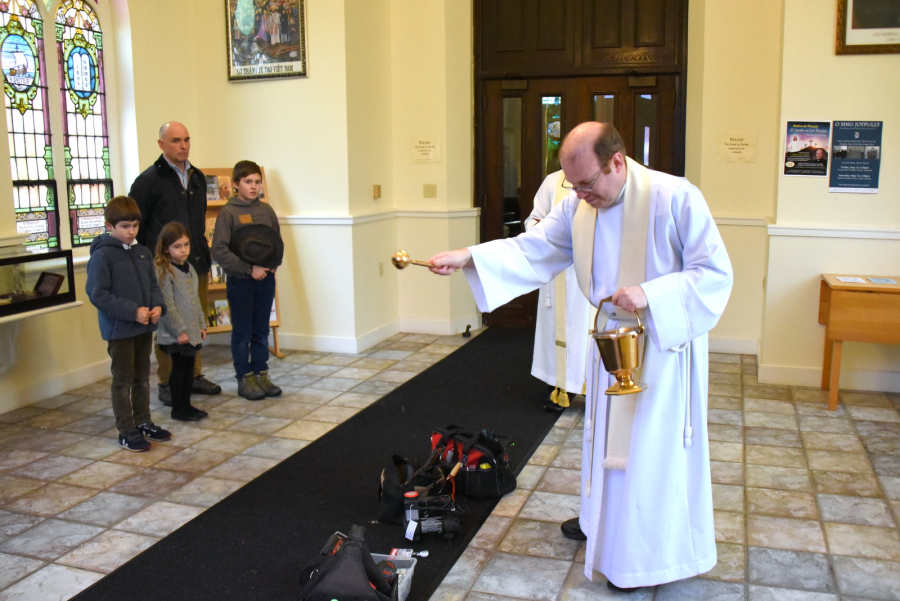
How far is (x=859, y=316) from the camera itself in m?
5.01

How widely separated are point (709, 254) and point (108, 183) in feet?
15.8

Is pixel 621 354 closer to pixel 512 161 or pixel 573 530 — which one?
pixel 573 530

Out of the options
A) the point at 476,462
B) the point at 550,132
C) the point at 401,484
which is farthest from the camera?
the point at 550,132

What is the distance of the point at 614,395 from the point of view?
285cm

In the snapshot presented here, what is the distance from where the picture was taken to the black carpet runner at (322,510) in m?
3.04

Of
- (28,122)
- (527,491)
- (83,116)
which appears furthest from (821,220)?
(28,122)

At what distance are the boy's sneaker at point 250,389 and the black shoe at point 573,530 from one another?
8.45 feet

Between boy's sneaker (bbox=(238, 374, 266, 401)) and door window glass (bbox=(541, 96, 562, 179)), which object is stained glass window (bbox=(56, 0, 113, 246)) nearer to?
boy's sneaker (bbox=(238, 374, 266, 401))

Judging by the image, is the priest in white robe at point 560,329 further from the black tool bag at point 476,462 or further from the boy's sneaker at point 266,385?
the boy's sneaker at point 266,385

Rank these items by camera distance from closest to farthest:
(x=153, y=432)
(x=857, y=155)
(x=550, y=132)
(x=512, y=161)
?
(x=153, y=432) < (x=857, y=155) < (x=550, y=132) < (x=512, y=161)

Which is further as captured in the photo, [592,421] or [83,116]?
[83,116]

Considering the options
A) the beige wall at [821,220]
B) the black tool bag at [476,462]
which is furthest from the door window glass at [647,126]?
the black tool bag at [476,462]

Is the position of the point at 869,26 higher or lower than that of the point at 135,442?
higher

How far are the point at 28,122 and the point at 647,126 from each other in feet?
15.5
